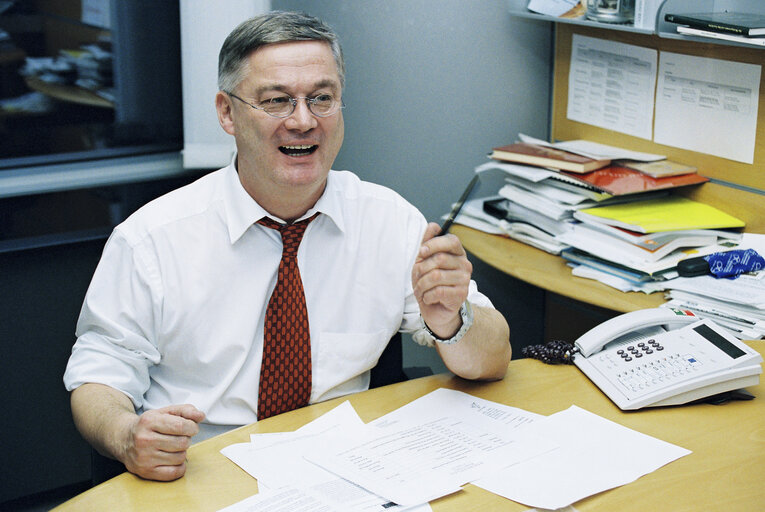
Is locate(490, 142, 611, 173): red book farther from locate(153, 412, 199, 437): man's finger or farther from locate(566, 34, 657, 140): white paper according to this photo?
locate(153, 412, 199, 437): man's finger

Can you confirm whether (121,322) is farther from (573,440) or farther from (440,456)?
(573,440)

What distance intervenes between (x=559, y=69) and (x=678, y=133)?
0.55 metres

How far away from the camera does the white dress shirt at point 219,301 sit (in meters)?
1.59

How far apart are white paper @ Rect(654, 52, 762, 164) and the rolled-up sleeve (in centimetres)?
157

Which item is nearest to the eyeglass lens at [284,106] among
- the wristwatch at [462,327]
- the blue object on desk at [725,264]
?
the wristwatch at [462,327]

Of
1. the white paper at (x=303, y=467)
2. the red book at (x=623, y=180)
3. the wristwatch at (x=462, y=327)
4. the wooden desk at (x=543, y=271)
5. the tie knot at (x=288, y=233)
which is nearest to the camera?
the white paper at (x=303, y=467)

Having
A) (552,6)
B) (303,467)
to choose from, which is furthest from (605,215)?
(303,467)

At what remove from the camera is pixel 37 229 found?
2480mm

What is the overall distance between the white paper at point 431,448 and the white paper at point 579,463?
0.10ft

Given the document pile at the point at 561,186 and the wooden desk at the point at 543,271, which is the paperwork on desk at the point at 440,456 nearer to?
the wooden desk at the point at 543,271

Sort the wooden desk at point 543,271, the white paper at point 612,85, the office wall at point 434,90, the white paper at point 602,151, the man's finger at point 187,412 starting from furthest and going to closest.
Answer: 1. the office wall at point 434,90
2. the white paper at point 612,85
3. the white paper at point 602,151
4. the wooden desk at point 543,271
5. the man's finger at point 187,412

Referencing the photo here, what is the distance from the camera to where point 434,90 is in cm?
270

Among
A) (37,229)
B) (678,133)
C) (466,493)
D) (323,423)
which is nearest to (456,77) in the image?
(678,133)

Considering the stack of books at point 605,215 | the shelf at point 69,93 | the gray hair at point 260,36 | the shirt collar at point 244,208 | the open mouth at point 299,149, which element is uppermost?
the gray hair at point 260,36
